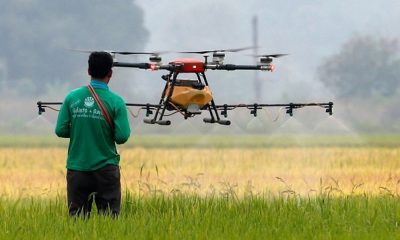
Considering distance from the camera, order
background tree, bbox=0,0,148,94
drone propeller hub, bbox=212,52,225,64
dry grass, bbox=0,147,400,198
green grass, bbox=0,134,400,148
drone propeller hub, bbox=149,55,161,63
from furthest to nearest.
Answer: background tree, bbox=0,0,148,94 → green grass, bbox=0,134,400,148 → dry grass, bbox=0,147,400,198 → drone propeller hub, bbox=212,52,225,64 → drone propeller hub, bbox=149,55,161,63

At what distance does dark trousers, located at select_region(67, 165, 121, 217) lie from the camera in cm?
1038

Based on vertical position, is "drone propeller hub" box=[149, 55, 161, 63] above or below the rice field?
above

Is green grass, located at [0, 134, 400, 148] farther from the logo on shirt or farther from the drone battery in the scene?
the logo on shirt

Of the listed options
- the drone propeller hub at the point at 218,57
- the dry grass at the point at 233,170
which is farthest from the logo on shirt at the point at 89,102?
the dry grass at the point at 233,170

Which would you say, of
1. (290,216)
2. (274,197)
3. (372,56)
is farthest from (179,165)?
(372,56)

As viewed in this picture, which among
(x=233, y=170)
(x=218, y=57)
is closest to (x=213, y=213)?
(x=218, y=57)

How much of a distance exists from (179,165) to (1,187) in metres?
6.49

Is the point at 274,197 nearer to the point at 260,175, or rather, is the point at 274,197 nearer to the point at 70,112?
the point at 70,112

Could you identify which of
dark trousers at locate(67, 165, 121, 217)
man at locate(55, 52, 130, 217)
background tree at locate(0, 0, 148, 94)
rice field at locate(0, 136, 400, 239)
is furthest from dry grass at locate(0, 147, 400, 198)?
background tree at locate(0, 0, 148, 94)

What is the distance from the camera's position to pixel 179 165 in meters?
23.2

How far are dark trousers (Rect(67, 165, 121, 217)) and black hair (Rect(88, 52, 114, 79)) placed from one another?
3.00 feet

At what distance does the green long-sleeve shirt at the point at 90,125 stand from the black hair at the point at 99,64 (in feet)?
0.30

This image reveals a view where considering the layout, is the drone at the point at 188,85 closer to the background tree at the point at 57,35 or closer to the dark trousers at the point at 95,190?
the dark trousers at the point at 95,190

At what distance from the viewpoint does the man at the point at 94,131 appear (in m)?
10.3
